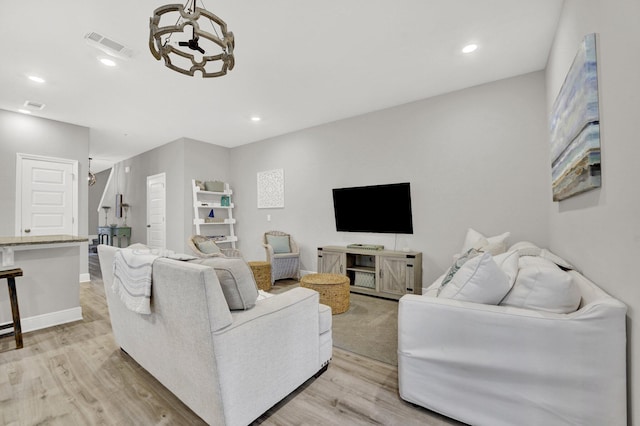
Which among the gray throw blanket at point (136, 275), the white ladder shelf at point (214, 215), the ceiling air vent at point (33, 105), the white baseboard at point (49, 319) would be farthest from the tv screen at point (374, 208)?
the ceiling air vent at point (33, 105)

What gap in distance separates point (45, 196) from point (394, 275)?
18.8ft

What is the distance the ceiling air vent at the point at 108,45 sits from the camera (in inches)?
97.8

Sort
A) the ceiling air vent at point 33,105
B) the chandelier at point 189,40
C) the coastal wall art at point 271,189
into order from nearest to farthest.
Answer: the chandelier at point 189,40 → the ceiling air vent at point 33,105 → the coastal wall art at point 271,189

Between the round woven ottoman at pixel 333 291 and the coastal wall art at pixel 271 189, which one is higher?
the coastal wall art at pixel 271 189

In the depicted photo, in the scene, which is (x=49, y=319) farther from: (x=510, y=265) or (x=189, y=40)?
(x=510, y=265)

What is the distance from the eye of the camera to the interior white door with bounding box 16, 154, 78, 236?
4.38 meters

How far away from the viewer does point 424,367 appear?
160cm

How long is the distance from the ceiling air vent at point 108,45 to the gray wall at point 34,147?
10.3ft

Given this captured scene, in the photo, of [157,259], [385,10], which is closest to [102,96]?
[157,259]

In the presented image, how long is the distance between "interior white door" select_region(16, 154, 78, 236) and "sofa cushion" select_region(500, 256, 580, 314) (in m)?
6.30

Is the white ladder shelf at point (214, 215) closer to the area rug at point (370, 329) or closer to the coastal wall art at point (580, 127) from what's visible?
the area rug at point (370, 329)

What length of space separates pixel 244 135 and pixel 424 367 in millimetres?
5123

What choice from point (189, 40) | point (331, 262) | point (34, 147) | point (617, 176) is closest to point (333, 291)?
point (331, 262)

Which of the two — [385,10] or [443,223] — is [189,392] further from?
[443,223]
